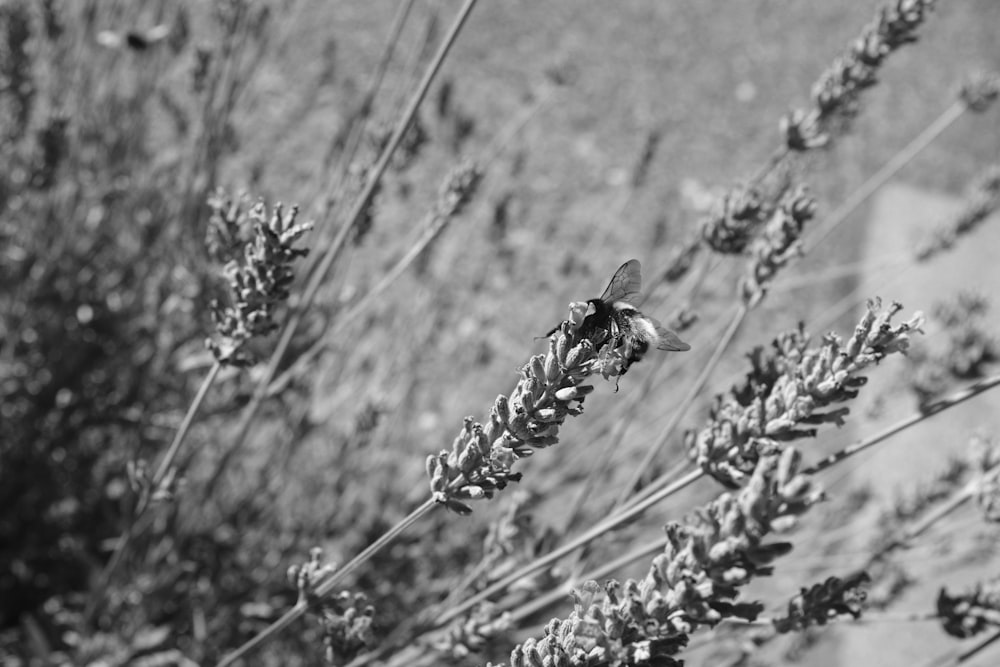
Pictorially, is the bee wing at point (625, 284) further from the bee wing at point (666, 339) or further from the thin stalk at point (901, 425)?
the thin stalk at point (901, 425)

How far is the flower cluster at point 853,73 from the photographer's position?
147 centimetres

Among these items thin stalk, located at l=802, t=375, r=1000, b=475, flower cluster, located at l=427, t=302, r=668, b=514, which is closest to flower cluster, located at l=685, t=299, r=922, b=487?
thin stalk, located at l=802, t=375, r=1000, b=475

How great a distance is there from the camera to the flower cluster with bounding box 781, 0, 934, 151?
147 centimetres

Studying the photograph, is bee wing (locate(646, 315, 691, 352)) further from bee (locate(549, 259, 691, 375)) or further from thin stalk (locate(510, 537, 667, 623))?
thin stalk (locate(510, 537, 667, 623))

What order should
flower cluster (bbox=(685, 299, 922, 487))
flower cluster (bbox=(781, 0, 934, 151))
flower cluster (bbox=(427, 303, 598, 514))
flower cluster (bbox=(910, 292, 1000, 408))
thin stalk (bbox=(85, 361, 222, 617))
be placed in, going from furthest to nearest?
flower cluster (bbox=(910, 292, 1000, 408)) → flower cluster (bbox=(781, 0, 934, 151)) → thin stalk (bbox=(85, 361, 222, 617)) → flower cluster (bbox=(685, 299, 922, 487)) → flower cluster (bbox=(427, 303, 598, 514))

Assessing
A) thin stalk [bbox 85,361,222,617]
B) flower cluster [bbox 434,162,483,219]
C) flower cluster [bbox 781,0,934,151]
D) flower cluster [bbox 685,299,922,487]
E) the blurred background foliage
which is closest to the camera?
flower cluster [bbox 685,299,922,487]

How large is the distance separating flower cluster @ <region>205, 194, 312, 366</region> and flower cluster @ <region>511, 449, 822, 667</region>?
555mm

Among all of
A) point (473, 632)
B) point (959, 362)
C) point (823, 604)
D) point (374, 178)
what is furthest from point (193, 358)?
point (959, 362)

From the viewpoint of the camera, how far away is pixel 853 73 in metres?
1.54

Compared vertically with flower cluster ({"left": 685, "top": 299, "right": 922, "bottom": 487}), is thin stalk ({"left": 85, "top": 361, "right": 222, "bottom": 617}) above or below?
above

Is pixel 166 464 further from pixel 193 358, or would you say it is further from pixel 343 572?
pixel 193 358

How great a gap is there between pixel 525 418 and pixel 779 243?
0.61 metres

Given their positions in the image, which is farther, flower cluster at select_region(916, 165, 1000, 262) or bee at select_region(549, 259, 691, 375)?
flower cluster at select_region(916, 165, 1000, 262)

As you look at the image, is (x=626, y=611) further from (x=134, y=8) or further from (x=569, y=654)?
(x=134, y=8)
